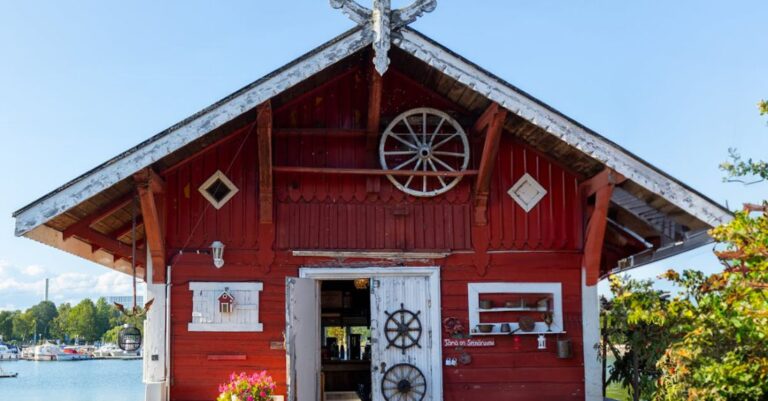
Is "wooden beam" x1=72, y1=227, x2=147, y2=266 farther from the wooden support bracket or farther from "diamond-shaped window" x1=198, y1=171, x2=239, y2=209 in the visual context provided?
the wooden support bracket

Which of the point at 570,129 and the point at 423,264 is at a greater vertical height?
the point at 570,129

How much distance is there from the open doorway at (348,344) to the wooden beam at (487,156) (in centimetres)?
487

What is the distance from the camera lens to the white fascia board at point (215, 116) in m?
9.99

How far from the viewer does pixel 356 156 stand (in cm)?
1168

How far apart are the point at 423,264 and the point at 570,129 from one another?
260 centimetres

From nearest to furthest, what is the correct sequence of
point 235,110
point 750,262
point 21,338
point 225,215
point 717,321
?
point 750,262 < point 717,321 < point 235,110 < point 225,215 < point 21,338

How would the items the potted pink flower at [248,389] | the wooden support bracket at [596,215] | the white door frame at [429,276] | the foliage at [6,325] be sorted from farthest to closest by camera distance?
the foliage at [6,325]
the white door frame at [429,276]
the wooden support bracket at [596,215]
the potted pink flower at [248,389]

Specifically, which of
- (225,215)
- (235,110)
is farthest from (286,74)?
(225,215)

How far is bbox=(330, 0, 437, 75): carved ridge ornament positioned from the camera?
32.0 feet

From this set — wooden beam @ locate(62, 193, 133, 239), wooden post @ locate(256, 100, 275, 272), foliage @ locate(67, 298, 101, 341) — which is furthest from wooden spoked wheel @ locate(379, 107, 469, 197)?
foliage @ locate(67, 298, 101, 341)

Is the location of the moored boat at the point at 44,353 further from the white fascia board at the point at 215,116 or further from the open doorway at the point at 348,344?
the white fascia board at the point at 215,116

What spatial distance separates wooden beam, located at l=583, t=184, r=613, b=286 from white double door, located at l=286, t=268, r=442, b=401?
2.00m

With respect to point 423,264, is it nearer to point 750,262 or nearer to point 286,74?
point 286,74

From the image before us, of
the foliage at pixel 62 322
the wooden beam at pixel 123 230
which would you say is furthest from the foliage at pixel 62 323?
the wooden beam at pixel 123 230
